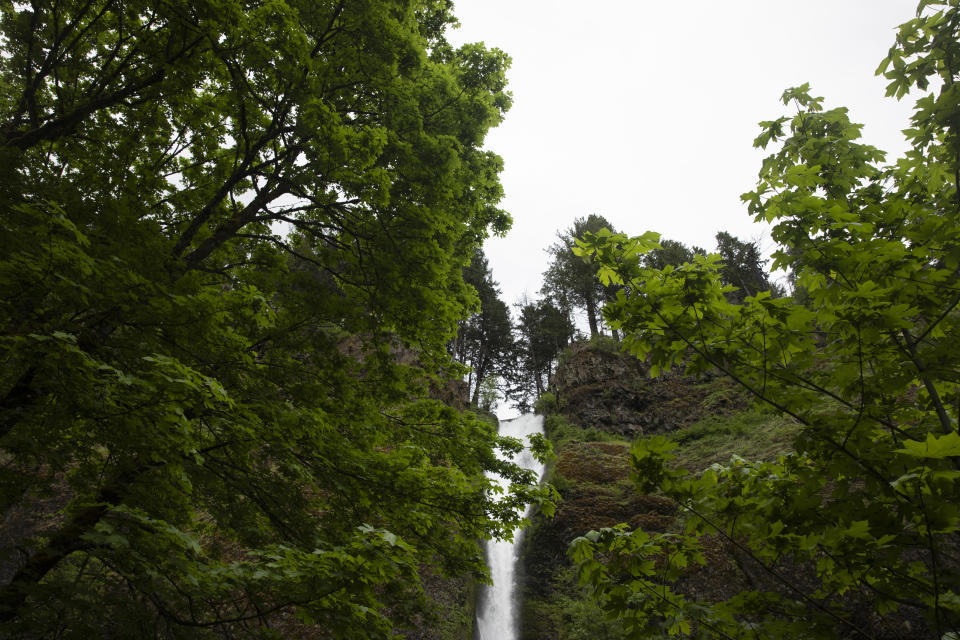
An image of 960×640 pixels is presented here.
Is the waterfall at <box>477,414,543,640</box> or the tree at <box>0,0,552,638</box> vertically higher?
the tree at <box>0,0,552,638</box>

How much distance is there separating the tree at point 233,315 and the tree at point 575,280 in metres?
22.1

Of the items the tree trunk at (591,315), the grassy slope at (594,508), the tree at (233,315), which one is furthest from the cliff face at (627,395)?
the tree at (233,315)

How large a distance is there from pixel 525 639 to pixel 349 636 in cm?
1054

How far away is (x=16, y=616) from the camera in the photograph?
111 inches

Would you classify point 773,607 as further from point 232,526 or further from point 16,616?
point 16,616

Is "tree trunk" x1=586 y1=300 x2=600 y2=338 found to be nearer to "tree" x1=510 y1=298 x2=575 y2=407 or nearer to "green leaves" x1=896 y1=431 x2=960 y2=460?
"tree" x1=510 y1=298 x2=575 y2=407

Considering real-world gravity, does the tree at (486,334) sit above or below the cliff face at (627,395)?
above

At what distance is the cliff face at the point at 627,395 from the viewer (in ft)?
63.2

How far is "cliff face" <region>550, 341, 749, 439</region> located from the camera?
63.2 feet

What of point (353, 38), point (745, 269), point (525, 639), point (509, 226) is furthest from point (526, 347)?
point (353, 38)

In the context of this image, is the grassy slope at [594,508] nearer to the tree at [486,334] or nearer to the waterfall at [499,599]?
the waterfall at [499,599]

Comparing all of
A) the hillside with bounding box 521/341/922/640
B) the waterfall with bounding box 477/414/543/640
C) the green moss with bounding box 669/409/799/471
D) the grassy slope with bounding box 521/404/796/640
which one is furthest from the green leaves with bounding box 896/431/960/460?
the green moss with bounding box 669/409/799/471

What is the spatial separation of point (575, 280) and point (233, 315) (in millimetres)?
25240

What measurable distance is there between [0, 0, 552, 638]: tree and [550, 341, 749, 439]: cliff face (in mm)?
16937
